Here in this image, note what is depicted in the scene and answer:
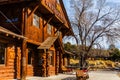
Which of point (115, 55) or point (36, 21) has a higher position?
point (36, 21)

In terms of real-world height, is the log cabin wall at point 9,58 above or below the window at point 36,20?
A: below

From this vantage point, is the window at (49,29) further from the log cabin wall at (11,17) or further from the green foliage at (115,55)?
the green foliage at (115,55)

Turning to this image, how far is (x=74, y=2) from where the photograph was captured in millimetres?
44750

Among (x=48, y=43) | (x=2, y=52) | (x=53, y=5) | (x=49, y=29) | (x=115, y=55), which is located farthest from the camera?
(x=115, y=55)

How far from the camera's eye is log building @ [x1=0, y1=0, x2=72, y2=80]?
19453mm

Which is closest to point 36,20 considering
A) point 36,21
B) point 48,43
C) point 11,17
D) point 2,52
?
point 36,21

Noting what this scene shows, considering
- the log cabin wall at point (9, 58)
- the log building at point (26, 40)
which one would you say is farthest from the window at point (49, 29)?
the log cabin wall at point (9, 58)

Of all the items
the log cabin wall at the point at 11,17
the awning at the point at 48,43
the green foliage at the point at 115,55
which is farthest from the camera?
the green foliage at the point at 115,55

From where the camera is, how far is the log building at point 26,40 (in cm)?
1945

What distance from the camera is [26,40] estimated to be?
21016 millimetres

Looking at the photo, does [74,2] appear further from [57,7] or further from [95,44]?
[57,7]

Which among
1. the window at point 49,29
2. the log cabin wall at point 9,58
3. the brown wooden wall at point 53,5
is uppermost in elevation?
the brown wooden wall at point 53,5

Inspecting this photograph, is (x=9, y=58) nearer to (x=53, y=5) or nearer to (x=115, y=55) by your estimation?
(x=53, y=5)

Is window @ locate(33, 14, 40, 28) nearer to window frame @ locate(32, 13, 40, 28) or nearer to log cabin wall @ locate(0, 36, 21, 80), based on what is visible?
window frame @ locate(32, 13, 40, 28)
